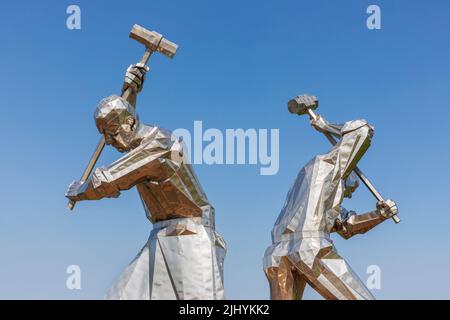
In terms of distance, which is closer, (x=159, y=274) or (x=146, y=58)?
(x=159, y=274)

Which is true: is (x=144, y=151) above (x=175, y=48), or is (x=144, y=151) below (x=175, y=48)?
below

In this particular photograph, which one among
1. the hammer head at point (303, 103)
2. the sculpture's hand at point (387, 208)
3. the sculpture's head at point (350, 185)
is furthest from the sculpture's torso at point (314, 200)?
the hammer head at point (303, 103)

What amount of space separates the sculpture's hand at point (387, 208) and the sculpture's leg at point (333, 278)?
132 cm

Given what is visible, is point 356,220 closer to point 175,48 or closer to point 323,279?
point 323,279

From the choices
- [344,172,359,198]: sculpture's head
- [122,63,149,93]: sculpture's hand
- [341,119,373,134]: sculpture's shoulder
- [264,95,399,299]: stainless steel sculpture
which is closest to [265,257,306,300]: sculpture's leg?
[264,95,399,299]: stainless steel sculpture

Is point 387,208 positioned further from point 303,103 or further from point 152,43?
point 152,43

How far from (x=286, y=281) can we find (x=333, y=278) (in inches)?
23.3

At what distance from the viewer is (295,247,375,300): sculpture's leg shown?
27.0 feet

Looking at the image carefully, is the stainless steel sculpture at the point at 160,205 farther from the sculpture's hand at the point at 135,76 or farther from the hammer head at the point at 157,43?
the hammer head at the point at 157,43

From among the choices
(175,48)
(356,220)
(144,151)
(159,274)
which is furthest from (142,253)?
(356,220)

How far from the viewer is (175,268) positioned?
695 centimetres
